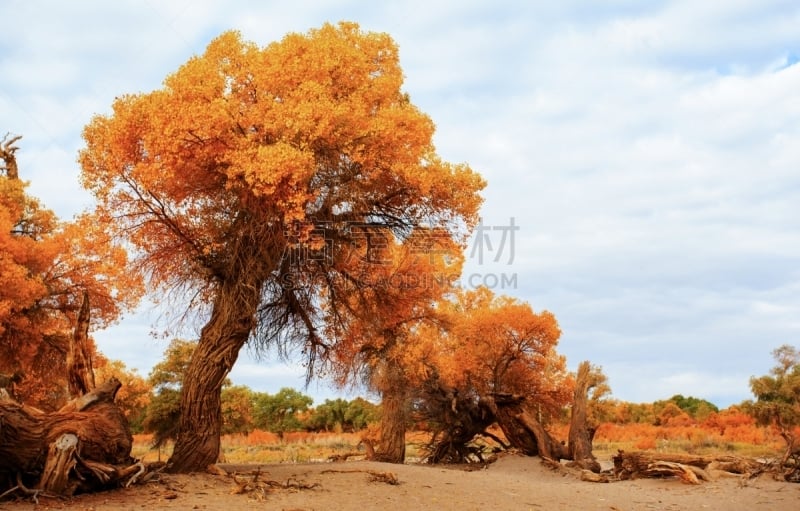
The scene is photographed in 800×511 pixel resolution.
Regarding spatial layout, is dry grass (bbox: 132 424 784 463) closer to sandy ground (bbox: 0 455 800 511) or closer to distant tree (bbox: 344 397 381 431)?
distant tree (bbox: 344 397 381 431)

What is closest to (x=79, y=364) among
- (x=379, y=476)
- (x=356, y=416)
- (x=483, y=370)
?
(x=379, y=476)

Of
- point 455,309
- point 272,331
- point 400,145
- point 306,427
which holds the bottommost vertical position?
point 306,427

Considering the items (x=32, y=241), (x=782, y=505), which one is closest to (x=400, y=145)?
(x=782, y=505)

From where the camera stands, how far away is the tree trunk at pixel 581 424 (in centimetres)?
2331

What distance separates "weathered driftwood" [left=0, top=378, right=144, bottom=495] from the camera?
1097 centimetres

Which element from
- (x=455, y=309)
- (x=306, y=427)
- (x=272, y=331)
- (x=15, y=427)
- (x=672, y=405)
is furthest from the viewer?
(x=672, y=405)

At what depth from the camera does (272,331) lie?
723 inches

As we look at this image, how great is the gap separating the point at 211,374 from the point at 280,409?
48252mm

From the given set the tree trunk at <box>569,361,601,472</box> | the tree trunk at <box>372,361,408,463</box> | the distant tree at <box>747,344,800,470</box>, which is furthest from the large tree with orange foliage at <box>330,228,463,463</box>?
the distant tree at <box>747,344,800,470</box>

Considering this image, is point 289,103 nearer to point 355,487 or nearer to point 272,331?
point 272,331

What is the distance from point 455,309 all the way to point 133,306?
41.3 feet

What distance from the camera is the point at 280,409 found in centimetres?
6156

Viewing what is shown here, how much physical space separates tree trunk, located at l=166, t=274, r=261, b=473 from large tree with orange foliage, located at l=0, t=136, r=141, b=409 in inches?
220

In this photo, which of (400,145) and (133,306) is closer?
(400,145)
